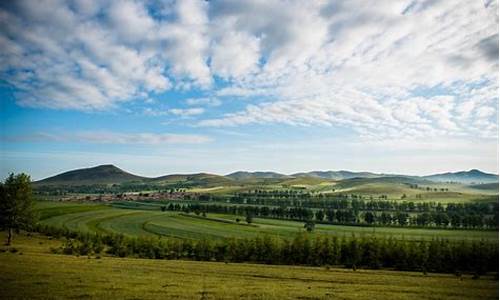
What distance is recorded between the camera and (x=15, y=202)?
103 feet

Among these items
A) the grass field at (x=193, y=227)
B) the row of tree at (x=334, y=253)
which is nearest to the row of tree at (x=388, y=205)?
the grass field at (x=193, y=227)

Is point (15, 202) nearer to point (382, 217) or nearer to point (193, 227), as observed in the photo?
point (193, 227)

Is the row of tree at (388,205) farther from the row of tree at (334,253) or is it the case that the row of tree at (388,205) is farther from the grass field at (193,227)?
the row of tree at (334,253)

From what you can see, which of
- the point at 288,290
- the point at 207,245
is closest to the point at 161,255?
the point at 207,245

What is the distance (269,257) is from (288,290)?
21391mm

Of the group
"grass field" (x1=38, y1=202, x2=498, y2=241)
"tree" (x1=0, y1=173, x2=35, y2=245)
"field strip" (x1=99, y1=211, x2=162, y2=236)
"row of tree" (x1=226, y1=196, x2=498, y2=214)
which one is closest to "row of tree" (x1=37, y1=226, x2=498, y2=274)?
"tree" (x1=0, y1=173, x2=35, y2=245)

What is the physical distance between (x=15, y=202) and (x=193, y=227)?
34.5 metres

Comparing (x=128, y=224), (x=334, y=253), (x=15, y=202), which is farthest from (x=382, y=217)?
(x=15, y=202)

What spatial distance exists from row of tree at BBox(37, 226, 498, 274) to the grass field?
49.5 feet

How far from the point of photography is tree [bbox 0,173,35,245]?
102ft

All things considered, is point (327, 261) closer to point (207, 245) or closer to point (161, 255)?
point (207, 245)

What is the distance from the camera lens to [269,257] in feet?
116

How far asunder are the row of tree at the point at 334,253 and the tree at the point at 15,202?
16.7 ft

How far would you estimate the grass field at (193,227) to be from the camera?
5488 cm
